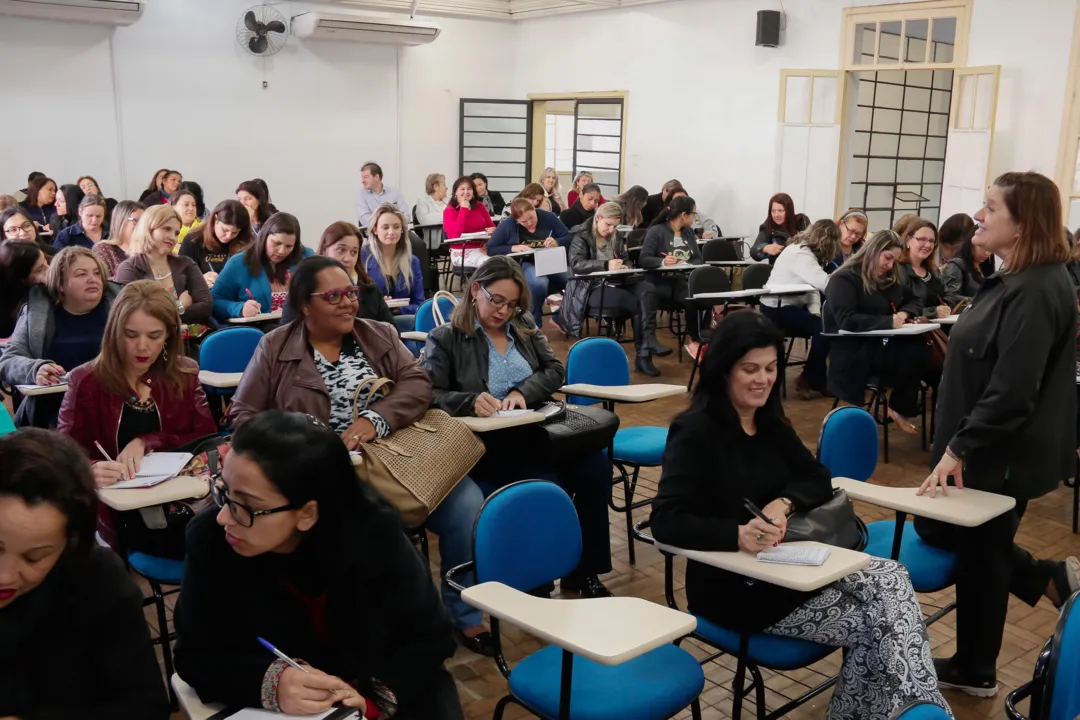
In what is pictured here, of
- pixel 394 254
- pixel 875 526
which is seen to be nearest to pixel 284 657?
pixel 875 526

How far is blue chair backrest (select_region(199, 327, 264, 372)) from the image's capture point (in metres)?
4.29

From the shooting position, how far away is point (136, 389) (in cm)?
309

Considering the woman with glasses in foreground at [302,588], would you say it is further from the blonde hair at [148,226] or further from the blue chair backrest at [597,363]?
the blonde hair at [148,226]

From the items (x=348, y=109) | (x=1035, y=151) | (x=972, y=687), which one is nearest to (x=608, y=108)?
(x=348, y=109)

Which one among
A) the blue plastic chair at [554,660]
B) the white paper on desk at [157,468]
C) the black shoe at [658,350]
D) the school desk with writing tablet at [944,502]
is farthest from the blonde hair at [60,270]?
the black shoe at [658,350]

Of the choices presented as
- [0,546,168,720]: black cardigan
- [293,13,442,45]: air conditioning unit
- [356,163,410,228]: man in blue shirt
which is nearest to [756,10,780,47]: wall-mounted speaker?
[293,13,442,45]: air conditioning unit

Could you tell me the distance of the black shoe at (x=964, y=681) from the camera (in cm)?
294

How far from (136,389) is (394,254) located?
2.81 metres

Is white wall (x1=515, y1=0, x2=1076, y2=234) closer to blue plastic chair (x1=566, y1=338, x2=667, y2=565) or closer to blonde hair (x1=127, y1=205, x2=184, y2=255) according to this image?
blue plastic chair (x1=566, y1=338, x2=667, y2=565)

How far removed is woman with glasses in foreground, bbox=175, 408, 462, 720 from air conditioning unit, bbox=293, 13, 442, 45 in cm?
1127

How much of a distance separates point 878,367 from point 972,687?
2828 mm

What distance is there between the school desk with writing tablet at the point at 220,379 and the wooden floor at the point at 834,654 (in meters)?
0.94

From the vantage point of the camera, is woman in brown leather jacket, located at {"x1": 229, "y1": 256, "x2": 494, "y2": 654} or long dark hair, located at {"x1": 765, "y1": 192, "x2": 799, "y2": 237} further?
long dark hair, located at {"x1": 765, "y1": 192, "x2": 799, "y2": 237}

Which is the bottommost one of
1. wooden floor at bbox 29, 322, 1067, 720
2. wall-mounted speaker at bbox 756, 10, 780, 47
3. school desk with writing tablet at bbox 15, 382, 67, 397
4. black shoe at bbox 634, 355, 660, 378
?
wooden floor at bbox 29, 322, 1067, 720
